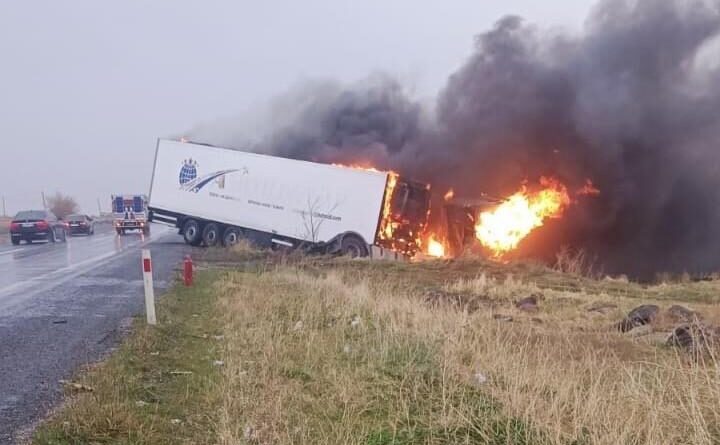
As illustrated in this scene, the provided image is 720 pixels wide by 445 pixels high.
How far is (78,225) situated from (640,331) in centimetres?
4096

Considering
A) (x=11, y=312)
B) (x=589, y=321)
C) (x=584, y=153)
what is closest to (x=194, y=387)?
(x=11, y=312)

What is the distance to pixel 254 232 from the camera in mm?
25828

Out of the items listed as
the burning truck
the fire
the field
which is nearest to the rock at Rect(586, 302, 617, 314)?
the field

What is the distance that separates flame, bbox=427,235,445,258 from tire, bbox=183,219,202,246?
9532 millimetres

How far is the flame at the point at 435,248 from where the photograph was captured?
2542 cm

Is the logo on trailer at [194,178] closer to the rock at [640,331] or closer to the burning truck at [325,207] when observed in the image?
the burning truck at [325,207]

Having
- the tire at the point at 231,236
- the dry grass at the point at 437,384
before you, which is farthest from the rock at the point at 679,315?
the tire at the point at 231,236

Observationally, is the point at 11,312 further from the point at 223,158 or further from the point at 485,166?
the point at 485,166

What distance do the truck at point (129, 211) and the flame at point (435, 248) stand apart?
65.1ft

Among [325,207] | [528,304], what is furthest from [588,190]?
[528,304]

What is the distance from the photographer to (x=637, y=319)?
10.8 metres

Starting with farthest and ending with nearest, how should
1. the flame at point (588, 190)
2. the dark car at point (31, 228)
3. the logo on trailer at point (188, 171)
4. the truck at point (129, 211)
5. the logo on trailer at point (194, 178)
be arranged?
the truck at point (129, 211)
the dark car at point (31, 228)
the logo on trailer at point (188, 171)
the logo on trailer at point (194, 178)
the flame at point (588, 190)

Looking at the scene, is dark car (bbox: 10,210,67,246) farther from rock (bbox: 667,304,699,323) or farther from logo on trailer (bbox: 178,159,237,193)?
rock (bbox: 667,304,699,323)

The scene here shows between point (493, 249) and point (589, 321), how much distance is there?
554 inches
